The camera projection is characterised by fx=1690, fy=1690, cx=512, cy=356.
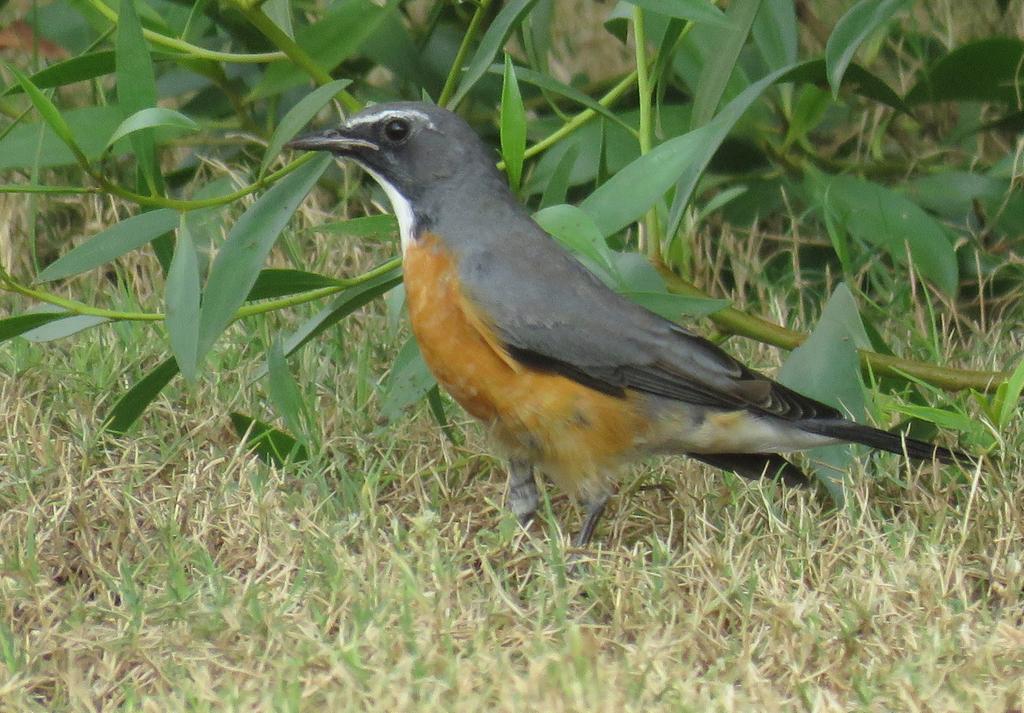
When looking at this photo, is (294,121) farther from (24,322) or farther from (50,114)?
(24,322)

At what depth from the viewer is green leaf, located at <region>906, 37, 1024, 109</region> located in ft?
19.0

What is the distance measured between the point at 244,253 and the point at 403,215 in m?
0.52

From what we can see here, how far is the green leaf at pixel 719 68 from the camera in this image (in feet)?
16.1

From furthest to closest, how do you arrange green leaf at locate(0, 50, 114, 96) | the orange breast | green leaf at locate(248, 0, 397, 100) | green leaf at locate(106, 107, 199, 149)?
green leaf at locate(248, 0, 397, 100) → green leaf at locate(0, 50, 114, 96) → the orange breast → green leaf at locate(106, 107, 199, 149)

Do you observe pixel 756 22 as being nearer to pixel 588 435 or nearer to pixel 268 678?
pixel 588 435

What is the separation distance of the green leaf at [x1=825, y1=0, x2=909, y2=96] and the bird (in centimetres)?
83

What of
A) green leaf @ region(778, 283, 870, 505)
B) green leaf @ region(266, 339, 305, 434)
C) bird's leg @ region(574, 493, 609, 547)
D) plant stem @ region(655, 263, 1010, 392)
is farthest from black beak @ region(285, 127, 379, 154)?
green leaf @ region(778, 283, 870, 505)

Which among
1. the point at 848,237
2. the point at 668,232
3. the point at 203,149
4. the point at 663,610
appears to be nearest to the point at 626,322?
the point at 668,232

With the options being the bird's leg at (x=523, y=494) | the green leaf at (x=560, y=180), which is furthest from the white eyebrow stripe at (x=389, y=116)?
the bird's leg at (x=523, y=494)

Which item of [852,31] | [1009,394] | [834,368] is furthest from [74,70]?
[1009,394]

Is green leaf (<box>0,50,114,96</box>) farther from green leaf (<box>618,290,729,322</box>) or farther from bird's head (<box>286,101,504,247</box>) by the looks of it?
green leaf (<box>618,290,729,322</box>)

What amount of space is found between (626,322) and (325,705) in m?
1.59

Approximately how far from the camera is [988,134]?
683 cm

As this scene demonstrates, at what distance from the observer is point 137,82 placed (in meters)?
4.51
